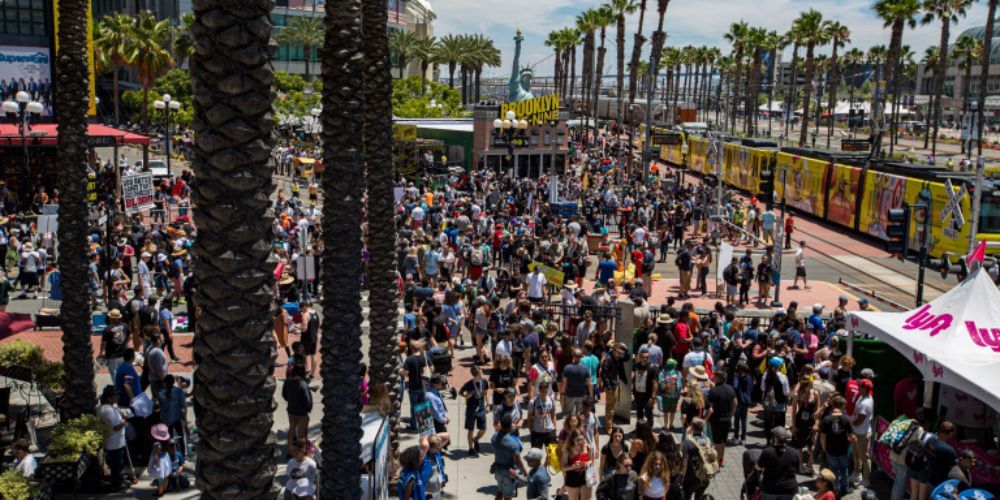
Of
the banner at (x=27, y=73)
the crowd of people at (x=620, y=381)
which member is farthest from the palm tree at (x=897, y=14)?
the banner at (x=27, y=73)

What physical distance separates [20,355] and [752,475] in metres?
11.2

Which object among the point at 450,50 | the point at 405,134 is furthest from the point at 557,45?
the point at 405,134

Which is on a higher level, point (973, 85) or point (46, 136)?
point (973, 85)

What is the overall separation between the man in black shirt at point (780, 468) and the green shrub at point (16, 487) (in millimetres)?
8446

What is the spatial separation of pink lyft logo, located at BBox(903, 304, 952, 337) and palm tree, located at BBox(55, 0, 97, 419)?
40.1 feet

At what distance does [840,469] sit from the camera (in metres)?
12.7

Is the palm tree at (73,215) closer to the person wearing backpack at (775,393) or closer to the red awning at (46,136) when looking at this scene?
the person wearing backpack at (775,393)

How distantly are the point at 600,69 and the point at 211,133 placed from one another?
86272mm

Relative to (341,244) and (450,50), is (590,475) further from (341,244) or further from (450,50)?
(450,50)

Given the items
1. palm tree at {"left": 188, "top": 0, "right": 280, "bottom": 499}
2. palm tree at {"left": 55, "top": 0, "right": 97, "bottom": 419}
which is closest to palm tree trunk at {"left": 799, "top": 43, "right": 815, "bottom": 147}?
palm tree at {"left": 55, "top": 0, "right": 97, "bottom": 419}

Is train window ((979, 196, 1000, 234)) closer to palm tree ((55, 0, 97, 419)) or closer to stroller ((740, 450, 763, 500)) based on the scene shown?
stroller ((740, 450, 763, 500))

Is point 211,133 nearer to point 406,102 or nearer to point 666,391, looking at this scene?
point 666,391

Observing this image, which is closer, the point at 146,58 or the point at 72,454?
the point at 72,454

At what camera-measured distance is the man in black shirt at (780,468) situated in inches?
426
